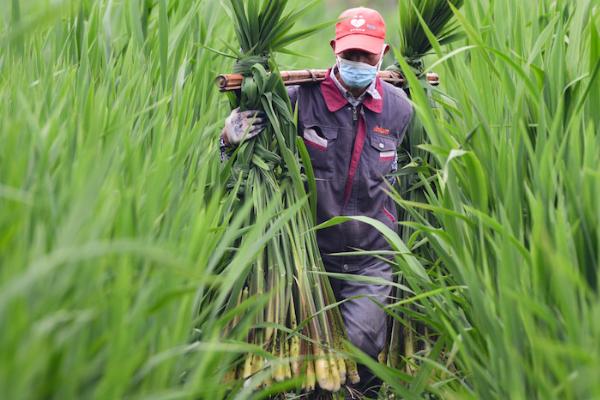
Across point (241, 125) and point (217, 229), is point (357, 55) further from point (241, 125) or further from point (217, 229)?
point (217, 229)

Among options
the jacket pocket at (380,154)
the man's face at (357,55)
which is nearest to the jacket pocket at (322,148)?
the jacket pocket at (380,154)

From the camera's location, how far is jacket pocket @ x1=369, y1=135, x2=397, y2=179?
3.69 meters

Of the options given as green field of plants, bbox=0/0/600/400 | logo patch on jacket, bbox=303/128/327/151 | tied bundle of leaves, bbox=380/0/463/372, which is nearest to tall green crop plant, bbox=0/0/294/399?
green field of plants, bbox=0/0/600/400

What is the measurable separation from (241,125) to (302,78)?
1.13 ft

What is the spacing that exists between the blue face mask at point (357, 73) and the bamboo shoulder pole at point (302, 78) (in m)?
0.12

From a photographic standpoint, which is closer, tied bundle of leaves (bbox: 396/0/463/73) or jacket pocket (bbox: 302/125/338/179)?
jacket pocket (bbox: 302/125/338/179)

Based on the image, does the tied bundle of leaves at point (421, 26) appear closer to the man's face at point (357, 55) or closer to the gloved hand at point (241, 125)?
the man's face at point (357, 55)

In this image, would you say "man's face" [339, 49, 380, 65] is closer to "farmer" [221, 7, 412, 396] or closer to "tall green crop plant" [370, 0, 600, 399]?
"farmer" [221, 7, 412, 396]

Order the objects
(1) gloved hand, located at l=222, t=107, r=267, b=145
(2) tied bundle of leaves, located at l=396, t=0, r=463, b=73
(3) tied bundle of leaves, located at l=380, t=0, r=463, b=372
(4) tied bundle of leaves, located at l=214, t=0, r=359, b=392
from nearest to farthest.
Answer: (4) tied bundle of leaves, located at l=214, t=0, r=359, b=392 → (1) gloved hand, located at l=222, t=107, r=267, b=145 → (3) tied bundle of leaves, located at l=380, t=0, r=463, b=372 → (2) tied bundle of leaves, located at l=396, t=0, r=463, b=73

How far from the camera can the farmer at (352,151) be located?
366 centimetres

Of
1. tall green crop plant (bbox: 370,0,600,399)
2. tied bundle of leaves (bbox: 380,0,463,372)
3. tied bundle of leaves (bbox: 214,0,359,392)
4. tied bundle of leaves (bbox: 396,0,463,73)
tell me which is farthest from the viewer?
tied bundle of leaves (bbox: 396,0,463,73)

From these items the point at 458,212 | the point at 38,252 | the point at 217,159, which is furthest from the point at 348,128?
the point at 38,252

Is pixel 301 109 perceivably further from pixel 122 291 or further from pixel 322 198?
pixel 122 291

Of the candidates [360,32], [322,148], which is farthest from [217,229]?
[360,32]
